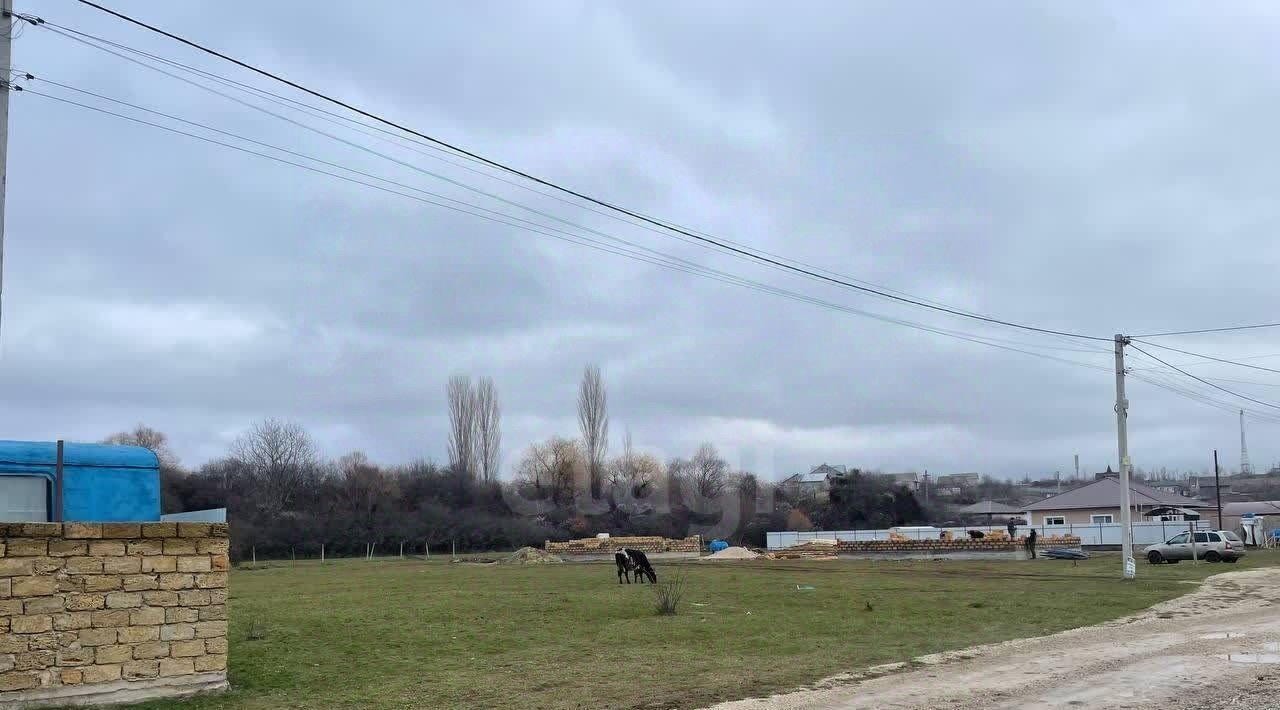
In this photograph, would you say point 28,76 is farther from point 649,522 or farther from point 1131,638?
point 649,522

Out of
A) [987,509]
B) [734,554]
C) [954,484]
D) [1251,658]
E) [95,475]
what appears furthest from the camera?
[954,484]

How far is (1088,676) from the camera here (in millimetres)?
13266

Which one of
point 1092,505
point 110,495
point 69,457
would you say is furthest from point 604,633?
point 1092,505

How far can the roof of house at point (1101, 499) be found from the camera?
253 feet

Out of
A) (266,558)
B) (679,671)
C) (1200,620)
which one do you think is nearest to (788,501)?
(266,558)

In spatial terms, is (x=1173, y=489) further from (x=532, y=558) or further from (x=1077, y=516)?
(x=532, y=558)

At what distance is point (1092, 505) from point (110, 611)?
76.8m

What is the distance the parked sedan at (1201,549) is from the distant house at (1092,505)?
27.6 metres

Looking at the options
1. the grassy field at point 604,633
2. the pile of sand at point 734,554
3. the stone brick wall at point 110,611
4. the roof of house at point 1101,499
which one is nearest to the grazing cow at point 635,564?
the grassy field at point 604,633

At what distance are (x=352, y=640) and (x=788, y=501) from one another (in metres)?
83.3

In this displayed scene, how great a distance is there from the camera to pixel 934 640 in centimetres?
1764

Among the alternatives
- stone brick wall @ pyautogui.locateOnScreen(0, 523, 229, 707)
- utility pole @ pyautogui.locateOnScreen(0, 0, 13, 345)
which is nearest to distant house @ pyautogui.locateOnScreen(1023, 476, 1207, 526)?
stone brick wall @ pyautogui.locateOnScreen(0, 523, 229, 707)

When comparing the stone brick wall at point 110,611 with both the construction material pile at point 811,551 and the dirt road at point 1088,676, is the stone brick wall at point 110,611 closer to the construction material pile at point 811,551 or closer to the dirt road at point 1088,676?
the dirt road at point 1088,676

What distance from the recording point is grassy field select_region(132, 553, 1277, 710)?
13070mm
